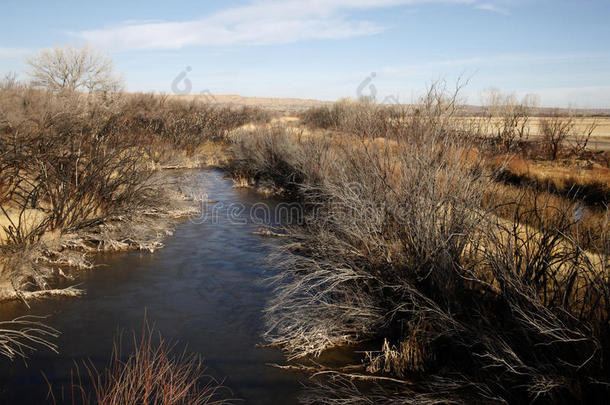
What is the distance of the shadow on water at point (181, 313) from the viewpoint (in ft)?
18.8

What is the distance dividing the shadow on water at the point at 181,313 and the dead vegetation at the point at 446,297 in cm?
50

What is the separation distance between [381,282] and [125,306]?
4.63 meters

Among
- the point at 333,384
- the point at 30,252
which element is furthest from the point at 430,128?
the point at 30,252

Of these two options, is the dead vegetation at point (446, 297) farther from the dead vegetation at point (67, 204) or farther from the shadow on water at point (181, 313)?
the dead vegetation at point (67, 204)

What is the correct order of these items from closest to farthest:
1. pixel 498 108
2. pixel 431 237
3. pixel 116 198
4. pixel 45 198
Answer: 1. pixel 431 237
2. pixel 45 198
3. pixel 116 198
4. pixel 498 108

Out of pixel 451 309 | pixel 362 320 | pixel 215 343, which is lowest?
pixel 215 343

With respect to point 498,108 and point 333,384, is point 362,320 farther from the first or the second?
point 498,108

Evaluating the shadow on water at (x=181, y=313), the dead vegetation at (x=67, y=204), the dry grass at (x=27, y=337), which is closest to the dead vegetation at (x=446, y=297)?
the shadow on water at (x=181, y=313)

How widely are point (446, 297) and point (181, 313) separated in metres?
4.51

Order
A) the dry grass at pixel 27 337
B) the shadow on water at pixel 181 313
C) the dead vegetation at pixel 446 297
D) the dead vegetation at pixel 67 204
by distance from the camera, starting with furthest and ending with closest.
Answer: the dead vegetation at pixel 67 204 → the dry grass at pixel 27 337 → the shadow on water at pixel 181 313 → the dead vegetation at pixel 446 297

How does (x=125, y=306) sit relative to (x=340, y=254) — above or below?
below

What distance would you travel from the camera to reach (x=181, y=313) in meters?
7.70

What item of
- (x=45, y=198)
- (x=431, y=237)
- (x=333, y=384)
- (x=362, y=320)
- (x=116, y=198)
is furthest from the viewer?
(x=116, y=198)

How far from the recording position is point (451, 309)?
566 centimetres
